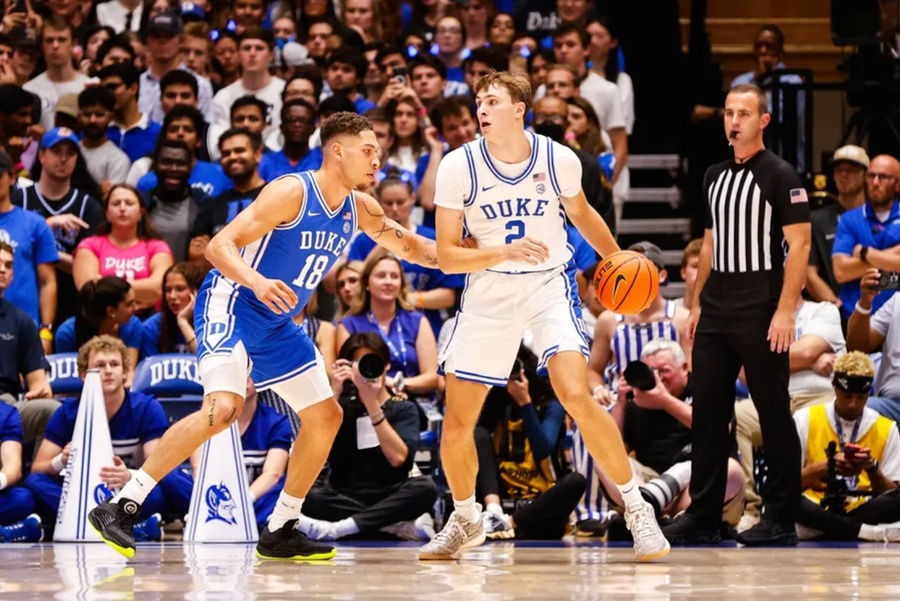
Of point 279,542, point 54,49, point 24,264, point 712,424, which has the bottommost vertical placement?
point 279,542

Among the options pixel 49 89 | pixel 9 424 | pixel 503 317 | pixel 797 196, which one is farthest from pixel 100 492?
pixel 49 89

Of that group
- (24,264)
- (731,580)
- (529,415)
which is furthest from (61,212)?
(731,580)

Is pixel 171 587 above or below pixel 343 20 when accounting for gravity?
below

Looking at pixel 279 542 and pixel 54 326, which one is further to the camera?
pixel 54 326

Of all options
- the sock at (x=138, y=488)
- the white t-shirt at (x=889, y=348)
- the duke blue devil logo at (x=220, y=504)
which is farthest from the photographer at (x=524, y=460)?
the sock at (x=138, y=488)

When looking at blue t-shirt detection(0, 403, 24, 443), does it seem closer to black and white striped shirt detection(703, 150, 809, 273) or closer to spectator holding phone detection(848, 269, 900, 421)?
black and white striped shirt detection(703, 150, 809, 273)

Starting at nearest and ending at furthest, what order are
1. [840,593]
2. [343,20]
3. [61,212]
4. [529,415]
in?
[840,593] < [529,415] < [61,212] < [343,20]

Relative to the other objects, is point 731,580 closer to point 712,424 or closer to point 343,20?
point 712,424

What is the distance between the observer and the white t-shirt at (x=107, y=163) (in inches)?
437

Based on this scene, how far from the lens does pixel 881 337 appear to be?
929 cm

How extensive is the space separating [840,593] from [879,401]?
4.01 metres

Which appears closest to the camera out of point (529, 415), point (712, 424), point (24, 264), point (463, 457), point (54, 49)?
point (463, 457)

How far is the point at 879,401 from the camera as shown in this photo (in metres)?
8.88

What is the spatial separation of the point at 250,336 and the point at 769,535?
289cm
